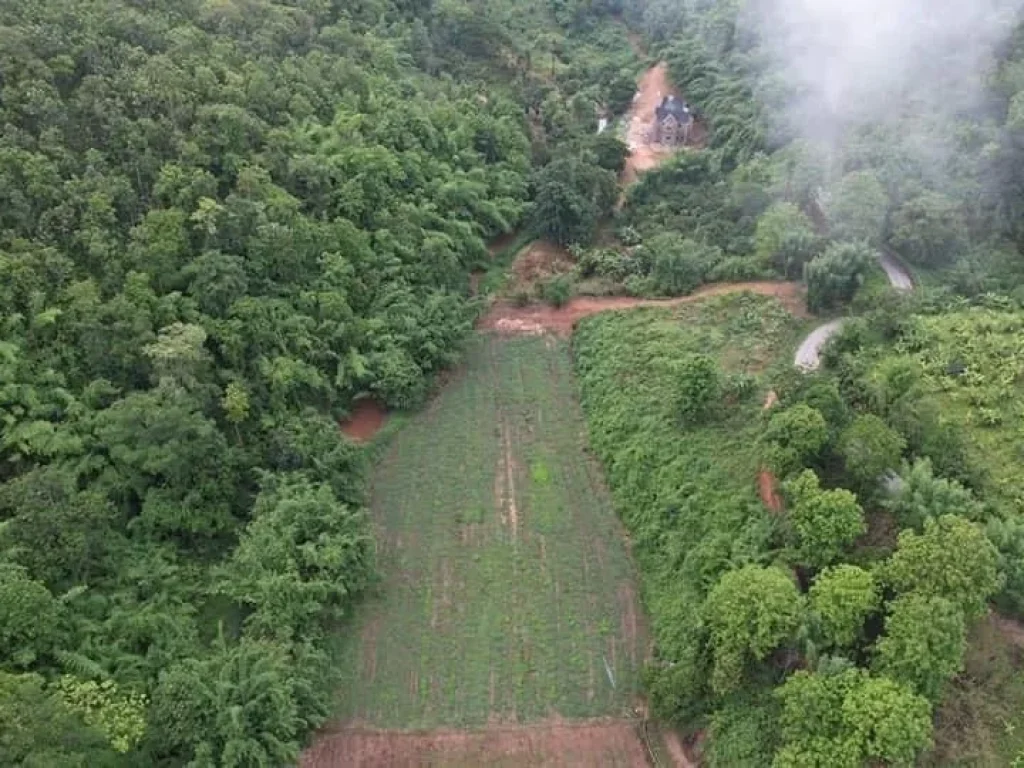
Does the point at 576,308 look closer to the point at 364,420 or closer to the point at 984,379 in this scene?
the point at 364,420

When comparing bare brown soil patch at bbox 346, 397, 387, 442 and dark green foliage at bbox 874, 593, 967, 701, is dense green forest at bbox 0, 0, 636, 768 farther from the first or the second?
dark green foliage at bbox 874, 593, 967, 701

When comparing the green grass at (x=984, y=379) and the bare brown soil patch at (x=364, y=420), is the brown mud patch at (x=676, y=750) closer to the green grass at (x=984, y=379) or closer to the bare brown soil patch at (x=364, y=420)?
the green grass at (x=984, y=379)

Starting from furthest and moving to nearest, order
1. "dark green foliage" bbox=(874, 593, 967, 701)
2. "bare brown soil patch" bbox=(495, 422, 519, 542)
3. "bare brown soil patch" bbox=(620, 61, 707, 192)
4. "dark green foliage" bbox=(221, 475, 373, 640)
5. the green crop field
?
1. "bare brown soil patch" bbox=(620, 61, 707, 192)
2. "bare brown soil patch" bbox=(495, 422, 519, 542)
3. the green crop field
4. "dark green foliage" bbox=(221, 475, 373, 640)
5. "dark green foliage" bbox=(874, 593, 967, 701)

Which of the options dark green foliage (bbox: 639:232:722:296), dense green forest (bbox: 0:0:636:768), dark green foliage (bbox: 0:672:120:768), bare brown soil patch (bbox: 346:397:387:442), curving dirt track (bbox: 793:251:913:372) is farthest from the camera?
dark green foliage (bbox: 639:232:722:296)

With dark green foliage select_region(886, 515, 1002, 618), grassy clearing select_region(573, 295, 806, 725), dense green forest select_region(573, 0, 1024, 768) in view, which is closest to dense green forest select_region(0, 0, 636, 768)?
grassy clearing select_region(573, 295, 806, 725)

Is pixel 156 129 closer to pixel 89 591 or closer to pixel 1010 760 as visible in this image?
pixel 89 591

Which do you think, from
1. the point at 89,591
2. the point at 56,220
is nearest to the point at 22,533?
the point at 89,591

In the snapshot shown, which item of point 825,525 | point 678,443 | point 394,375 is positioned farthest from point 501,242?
point 825,525
